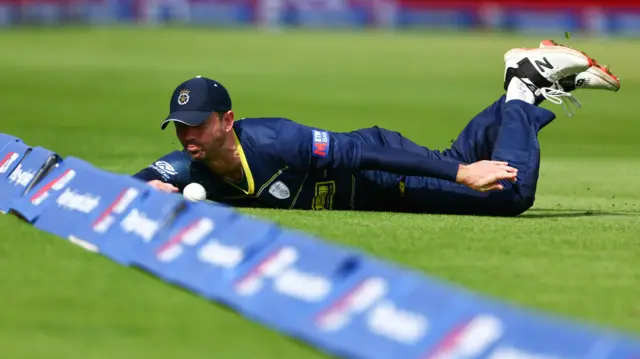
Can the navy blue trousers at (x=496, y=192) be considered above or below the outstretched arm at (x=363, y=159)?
below

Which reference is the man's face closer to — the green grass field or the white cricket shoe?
the green grass field

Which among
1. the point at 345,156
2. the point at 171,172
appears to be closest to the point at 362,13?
the point at 171,172

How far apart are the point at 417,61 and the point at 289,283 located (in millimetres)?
26247

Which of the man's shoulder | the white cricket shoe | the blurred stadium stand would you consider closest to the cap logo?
the man's shoulder

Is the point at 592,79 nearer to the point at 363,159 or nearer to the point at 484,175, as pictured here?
the point at 484,175

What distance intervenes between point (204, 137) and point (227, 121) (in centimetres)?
19

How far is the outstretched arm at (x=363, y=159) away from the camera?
24.1 ft

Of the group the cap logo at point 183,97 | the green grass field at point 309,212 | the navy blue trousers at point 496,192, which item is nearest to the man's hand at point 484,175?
the green grass field at point 309,212

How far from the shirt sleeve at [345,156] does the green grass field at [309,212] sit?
34 cm

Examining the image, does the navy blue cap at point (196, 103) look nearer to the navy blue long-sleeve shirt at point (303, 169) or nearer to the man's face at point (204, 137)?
the man's face at point (204, 137)

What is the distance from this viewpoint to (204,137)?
725 centimetres

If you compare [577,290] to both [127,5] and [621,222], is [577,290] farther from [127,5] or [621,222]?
[127,5]

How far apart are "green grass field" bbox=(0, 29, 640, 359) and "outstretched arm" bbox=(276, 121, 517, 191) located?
0.32 metres

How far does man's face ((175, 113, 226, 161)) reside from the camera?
7.22 meters
